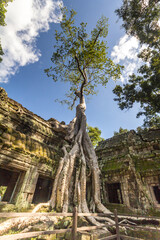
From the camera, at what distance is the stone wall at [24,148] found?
406 centimetres

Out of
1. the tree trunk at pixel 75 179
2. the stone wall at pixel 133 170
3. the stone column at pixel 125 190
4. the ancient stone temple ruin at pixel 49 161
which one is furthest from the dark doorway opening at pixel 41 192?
the stone column at pixel 125 190

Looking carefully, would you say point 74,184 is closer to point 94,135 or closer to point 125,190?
point 125,190

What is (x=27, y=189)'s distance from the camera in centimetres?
424

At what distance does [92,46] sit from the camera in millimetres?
9438

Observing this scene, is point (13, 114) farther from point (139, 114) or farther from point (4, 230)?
point (139, 114)

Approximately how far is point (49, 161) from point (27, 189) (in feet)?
4.30

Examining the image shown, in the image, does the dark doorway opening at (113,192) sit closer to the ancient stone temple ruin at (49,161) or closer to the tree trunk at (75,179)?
the ancient stone temple ruin at (49,161)

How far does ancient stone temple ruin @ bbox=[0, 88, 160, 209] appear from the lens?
425 cm

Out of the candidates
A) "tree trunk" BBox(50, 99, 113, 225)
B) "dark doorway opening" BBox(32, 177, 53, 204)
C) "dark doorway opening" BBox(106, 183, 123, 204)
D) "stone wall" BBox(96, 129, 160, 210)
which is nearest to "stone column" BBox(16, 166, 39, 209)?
"tree trunk" BBox(50, 99, 113, 225)

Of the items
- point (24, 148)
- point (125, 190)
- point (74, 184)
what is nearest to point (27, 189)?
point (24, 148)

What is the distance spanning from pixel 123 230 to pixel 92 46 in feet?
35.2

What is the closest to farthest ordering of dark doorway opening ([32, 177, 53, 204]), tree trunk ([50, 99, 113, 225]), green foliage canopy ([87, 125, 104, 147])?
1. tree trunk ([50, 99, 113, 225])
2. dark doorway opening ([32, 177, 53, 204])
3. green foliage canopy ([87, 125, 104, 147])

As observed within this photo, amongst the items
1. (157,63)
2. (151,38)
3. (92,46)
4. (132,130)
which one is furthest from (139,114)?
(92,46)

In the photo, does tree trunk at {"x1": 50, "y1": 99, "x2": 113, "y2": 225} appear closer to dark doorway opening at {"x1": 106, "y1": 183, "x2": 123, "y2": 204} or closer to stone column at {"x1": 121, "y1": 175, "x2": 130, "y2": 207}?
stone column at {"x1": 121, "y1": 175, "x2": 130, "y2": 207}
